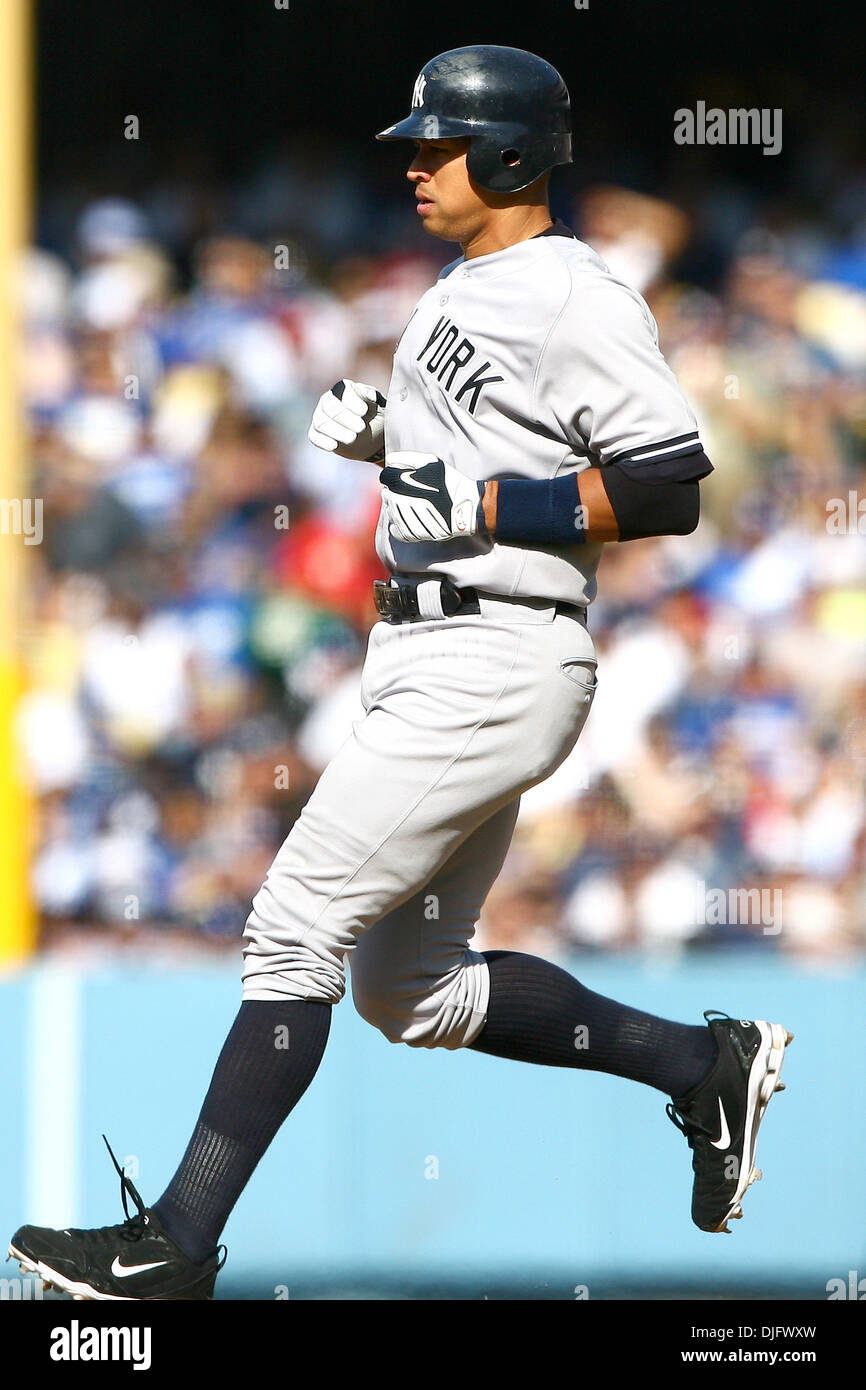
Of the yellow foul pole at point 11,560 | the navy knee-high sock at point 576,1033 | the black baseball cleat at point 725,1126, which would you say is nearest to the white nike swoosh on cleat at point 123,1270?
the navy knee-high sock at point 576,1033

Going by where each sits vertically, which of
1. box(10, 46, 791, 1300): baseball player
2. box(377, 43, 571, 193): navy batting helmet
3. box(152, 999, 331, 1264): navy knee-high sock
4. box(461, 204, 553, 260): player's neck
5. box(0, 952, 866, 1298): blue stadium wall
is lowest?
box(0, 952, 866, 1298): blue stadium wall

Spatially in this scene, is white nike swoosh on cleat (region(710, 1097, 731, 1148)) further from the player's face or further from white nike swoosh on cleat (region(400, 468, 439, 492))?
the player's face

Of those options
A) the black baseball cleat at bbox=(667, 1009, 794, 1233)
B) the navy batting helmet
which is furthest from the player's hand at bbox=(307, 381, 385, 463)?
the black baseball cleat at bbox=(667, 1009, 794, 1233)

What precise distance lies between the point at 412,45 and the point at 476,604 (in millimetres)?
3193

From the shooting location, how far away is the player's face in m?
2.21

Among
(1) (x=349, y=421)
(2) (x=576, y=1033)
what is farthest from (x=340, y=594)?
(2) (x=576, y=1033)

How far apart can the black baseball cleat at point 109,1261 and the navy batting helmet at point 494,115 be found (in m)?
1.29

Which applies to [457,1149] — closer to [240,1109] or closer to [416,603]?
[240,1109]

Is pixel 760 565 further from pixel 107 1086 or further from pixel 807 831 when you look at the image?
pixel 107 1086

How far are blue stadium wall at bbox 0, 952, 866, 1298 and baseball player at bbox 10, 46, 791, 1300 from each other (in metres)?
0.93

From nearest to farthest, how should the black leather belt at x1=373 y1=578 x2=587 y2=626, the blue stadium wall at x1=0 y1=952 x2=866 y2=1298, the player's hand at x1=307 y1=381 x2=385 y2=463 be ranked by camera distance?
the black leather belt at x1=373 y1=578 x2=587 y2=626
the player's hand at x1=307 y1=381 x2=385 y2=463
the blue stadium wall at x1=0 y1=952 x2=866 y2=1298

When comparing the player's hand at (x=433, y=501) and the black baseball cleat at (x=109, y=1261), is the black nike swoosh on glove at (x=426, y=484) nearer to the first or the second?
the player's hand at (x=433, y=501)

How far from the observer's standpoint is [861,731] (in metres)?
4.13
